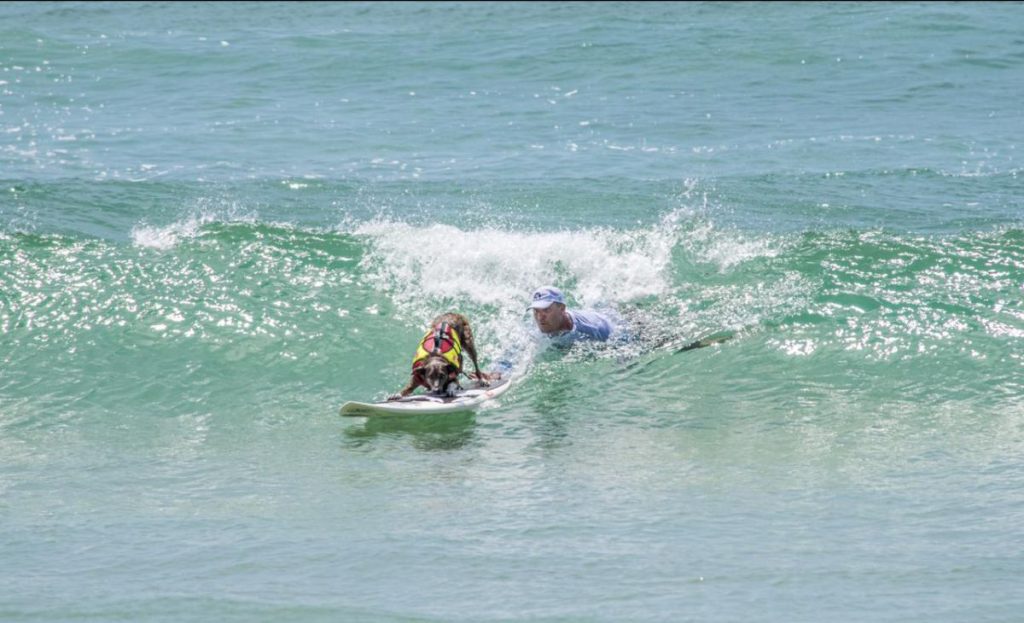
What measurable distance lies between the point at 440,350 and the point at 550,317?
1.46 meters

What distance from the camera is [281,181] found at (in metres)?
18.4

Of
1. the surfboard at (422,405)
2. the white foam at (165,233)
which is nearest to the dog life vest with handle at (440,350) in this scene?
the surfboard at (422,405)

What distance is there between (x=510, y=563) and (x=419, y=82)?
1836 centimetres

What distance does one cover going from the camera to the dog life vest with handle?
34.2 ft

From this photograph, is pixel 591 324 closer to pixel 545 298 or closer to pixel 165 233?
pixel 545 298

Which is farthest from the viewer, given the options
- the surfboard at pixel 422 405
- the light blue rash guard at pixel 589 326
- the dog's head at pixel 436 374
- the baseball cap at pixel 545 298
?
the light blue rash guard at pixel 589 326

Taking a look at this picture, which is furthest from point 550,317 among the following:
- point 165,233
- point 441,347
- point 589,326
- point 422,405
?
point 165,233

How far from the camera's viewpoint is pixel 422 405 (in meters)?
10.2

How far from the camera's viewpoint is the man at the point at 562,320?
37.6 ft

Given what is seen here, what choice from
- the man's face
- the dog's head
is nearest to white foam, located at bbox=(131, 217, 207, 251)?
the man's face

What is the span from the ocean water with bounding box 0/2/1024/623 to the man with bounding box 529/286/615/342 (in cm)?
23

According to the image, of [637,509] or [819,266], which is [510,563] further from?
[819,266]

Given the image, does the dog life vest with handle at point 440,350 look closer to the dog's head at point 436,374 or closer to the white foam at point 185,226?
the dog's head at point 436,374

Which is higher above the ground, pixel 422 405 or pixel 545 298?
pixel 545 298
